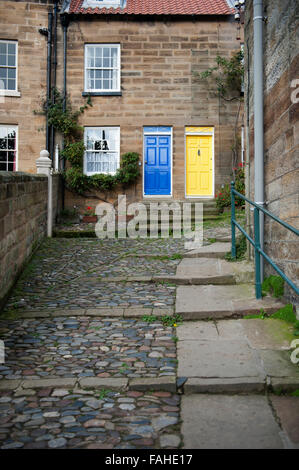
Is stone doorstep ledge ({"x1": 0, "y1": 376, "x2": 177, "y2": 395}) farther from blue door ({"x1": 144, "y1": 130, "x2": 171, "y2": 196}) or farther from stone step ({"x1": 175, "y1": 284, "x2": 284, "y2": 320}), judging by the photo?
blue door ({"x1": 144, "y1": 130, "x2": 171, "y2": 196})

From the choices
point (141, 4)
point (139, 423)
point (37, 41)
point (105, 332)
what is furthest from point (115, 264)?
point (141, 4)

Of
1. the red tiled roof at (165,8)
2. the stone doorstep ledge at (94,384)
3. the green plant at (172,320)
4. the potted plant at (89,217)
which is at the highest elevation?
the red tiled roof at (165,8)

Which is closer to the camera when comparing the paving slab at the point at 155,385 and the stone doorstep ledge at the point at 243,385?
the stone doorstep ledge at the point at 243,385

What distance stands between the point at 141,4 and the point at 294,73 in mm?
12561

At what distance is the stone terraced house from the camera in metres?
15.0

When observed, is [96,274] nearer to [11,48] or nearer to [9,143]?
[9,143]

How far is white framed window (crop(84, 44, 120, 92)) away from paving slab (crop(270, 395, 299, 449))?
13218 millimetres

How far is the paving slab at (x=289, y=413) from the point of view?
9.52 ft

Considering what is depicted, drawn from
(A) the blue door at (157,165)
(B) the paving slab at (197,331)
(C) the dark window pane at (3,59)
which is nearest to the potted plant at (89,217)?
(A) the blue door at (157,165)

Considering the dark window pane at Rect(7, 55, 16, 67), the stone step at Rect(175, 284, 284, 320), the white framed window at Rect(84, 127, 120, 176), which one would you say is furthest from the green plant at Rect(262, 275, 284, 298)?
the dark window pane at Rect(7, 55, 16, 67)

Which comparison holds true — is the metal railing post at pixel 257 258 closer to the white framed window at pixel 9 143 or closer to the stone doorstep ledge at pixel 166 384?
the stone doorstep ledge at pixel 166 384

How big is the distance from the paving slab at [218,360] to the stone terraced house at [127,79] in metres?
11.0

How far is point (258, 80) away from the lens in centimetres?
576

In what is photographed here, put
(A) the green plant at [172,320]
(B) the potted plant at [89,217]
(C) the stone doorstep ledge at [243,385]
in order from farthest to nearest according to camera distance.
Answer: (B) the potted plant at [89,217], (A) the green plant at [172,320], (C) the stone doorstep ledge at [243,385]
